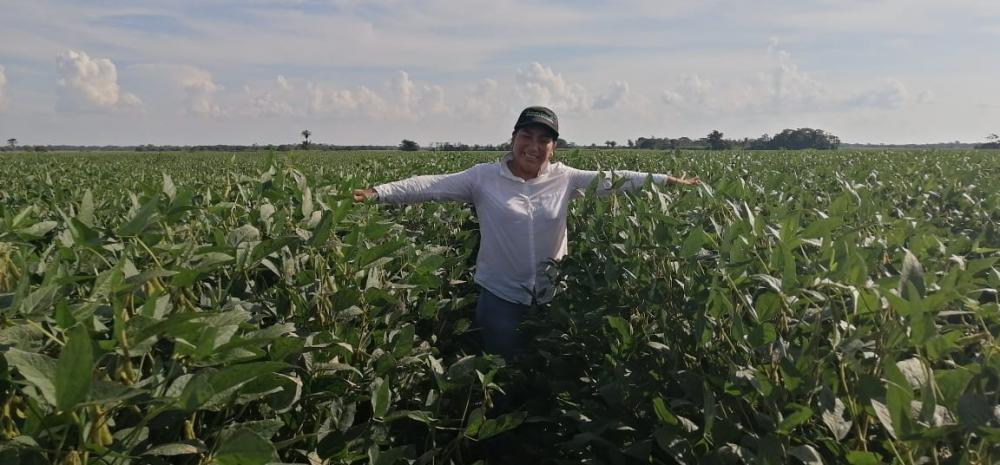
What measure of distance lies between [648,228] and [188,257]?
164cm

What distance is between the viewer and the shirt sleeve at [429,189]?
140 inches

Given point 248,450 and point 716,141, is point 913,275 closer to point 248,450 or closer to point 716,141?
point 248,450

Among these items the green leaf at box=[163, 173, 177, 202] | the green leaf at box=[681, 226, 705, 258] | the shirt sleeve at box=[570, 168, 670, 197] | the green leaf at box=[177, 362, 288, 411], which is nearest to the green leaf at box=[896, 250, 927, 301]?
the green leaf at box=[681, 226, 705, 258]

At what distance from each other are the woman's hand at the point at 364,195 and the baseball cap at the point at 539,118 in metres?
0.96

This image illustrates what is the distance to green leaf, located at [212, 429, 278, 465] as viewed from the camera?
3.16ft

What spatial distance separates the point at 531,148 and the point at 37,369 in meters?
3.04

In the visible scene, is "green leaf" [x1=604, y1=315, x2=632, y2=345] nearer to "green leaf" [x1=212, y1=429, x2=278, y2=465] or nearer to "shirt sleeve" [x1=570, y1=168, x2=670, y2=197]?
"green leaf" [x1=212, y1=429, x2=278, y2=465]

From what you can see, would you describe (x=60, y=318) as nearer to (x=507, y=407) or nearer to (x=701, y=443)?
(x=701, y=443)

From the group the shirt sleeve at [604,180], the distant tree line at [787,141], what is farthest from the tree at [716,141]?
the shirt sleeve at [604,180]

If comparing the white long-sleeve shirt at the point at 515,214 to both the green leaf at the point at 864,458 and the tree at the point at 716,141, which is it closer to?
the green leaf at the point at 864,458

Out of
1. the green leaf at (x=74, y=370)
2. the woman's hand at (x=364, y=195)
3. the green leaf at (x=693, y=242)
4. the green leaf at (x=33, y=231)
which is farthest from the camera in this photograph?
the woman's hand at (x=364, y=195)

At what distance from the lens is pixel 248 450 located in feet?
3.21

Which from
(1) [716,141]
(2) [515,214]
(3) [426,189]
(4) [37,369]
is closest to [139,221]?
(4) [37,369]

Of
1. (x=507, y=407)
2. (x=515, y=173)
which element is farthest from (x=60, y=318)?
(x=515, y=173)
